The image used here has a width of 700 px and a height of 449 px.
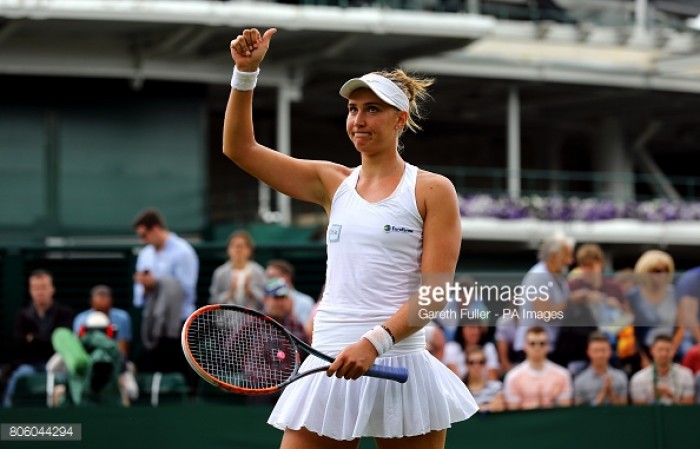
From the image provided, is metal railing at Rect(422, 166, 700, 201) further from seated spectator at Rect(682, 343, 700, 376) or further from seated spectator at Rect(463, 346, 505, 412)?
seated spectator at Rect(682, 343, 700, 376)

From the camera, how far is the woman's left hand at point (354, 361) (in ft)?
18.4

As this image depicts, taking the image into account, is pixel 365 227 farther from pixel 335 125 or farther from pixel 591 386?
pixel 335 125

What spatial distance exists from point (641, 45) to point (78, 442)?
22388 millimetres

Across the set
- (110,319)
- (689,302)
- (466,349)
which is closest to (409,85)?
(466,349)

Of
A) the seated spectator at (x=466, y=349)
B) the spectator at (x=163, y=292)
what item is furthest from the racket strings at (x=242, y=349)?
the spectator at (x=163, y=292)

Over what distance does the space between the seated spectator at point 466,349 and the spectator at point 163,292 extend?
103 inches

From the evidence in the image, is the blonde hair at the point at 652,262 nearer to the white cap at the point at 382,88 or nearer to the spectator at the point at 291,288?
the spectator at the point at 291,288

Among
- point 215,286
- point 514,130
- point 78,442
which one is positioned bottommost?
point 78,442

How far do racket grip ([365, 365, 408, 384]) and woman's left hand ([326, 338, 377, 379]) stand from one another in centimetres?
8

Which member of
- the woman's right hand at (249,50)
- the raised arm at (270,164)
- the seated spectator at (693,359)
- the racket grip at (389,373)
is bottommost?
the seated spectator at (693,359)

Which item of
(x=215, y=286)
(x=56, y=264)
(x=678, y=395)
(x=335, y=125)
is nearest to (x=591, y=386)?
(x=678, y=395)

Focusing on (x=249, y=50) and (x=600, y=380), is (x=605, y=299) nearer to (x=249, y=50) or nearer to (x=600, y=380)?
(x=600, y=380)

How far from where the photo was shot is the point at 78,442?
Answer: 8688 millimetres

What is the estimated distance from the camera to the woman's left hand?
5.62 metres
